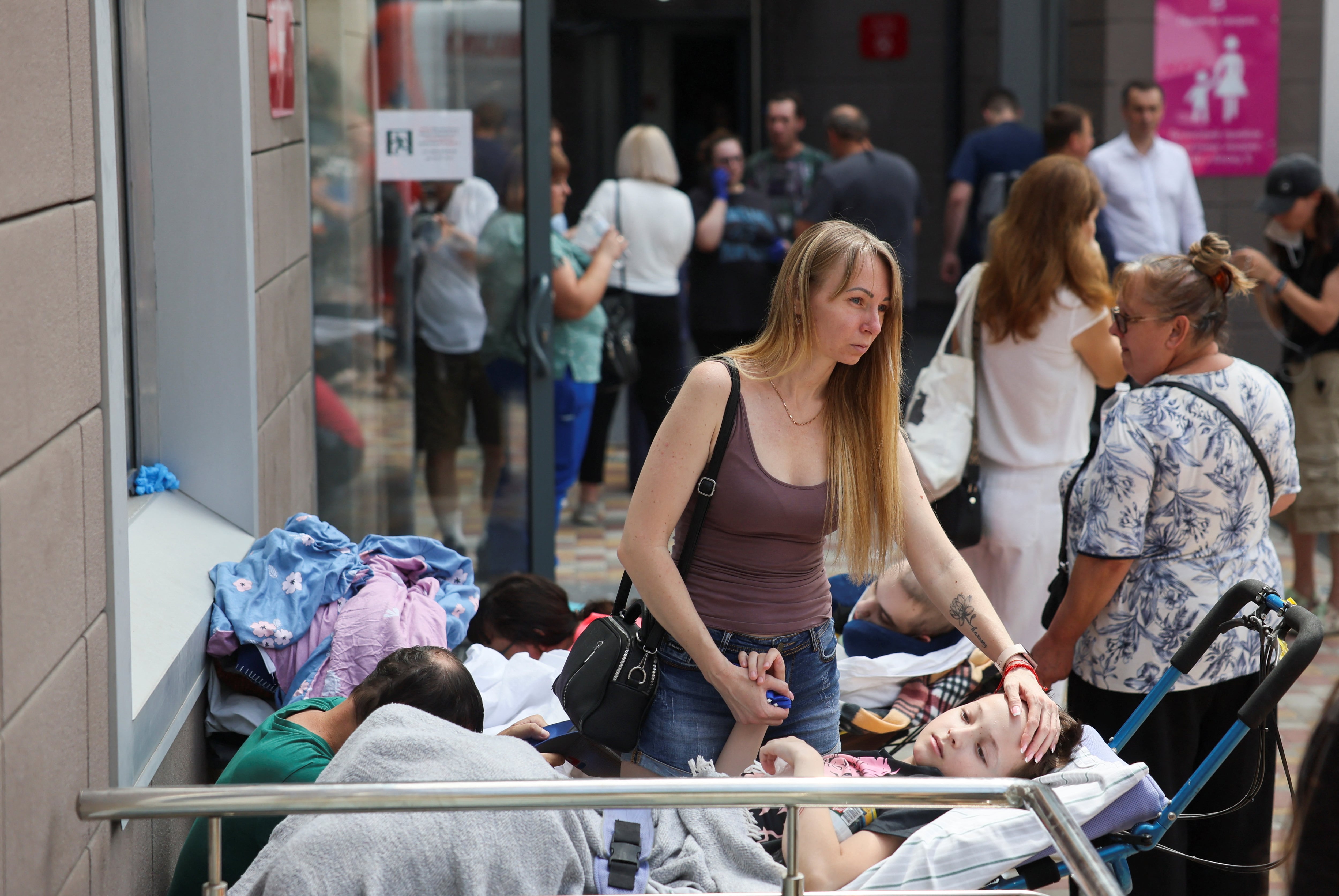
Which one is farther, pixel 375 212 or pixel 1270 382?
pixel 375 212

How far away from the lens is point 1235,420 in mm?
3143

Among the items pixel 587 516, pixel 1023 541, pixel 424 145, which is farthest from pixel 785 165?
pixel 1023 541

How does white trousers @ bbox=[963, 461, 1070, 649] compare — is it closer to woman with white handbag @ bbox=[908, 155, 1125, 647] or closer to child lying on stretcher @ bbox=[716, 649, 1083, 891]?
woman with white handbag @ bbox=[908, 155, 1125, 647]

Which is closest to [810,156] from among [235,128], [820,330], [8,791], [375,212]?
[375,212]

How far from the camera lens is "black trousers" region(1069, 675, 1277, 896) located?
10.3 feet

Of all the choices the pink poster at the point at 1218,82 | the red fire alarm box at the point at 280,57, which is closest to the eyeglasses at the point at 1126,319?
the red fire alarm box at the point at 280,57

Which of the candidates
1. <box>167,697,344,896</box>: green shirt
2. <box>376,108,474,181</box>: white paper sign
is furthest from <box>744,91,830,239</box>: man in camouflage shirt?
<box>167,697,344,896</box>: green shirt

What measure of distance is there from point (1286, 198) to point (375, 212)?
13.3 ft

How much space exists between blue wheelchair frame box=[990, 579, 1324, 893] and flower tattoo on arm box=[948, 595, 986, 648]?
45 cm

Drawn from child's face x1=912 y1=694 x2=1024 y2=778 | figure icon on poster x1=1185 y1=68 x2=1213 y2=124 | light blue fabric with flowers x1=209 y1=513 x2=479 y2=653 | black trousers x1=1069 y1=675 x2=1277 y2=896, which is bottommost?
black trousers x1=1069 y1=675 x2=1277 y2=896

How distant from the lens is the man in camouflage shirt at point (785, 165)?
884cm

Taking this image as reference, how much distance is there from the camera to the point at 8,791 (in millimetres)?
1815

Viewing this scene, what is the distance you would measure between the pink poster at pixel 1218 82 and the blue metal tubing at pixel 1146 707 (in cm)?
722

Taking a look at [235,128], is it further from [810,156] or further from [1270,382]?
[810,156]
